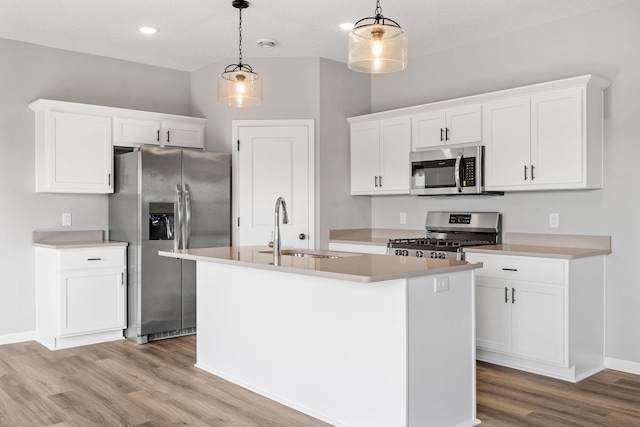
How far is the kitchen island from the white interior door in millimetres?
1856

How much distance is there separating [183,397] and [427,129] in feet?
10.0

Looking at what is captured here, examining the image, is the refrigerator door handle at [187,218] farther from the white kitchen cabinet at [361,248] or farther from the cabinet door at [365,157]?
the cabinet door at [365,157]

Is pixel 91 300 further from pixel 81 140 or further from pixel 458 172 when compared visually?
pixel 458 172

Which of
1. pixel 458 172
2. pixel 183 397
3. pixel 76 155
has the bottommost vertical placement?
pixel 183 397

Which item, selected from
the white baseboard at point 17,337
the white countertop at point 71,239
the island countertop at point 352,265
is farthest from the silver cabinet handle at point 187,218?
the white baseboard at point 17,337

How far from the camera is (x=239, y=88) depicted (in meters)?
3.65

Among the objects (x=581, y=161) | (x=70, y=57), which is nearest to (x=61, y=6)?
(x=70, y=57)

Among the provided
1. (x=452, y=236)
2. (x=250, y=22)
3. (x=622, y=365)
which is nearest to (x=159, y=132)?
(x=250, y=22)

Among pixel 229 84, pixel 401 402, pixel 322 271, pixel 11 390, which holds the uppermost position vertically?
pixel 229 84

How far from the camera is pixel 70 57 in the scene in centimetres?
525

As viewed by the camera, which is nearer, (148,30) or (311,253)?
(311,253)

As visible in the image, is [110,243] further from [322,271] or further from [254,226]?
[322,271]

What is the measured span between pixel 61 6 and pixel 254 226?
2540mm

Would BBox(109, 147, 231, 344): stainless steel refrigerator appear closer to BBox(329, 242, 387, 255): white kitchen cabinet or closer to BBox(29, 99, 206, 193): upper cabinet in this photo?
BBox(29, 99, 206, 193): upper cabinet
